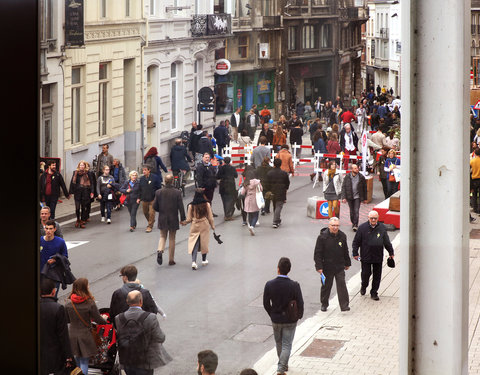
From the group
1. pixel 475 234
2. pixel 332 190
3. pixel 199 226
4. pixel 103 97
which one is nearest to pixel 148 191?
pixel 199 226

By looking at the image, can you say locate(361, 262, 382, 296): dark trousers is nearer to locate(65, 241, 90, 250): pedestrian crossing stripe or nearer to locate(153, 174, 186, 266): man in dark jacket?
locate(153, 174, 186, 266): man in dark jacket

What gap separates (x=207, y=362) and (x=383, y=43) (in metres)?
0.83

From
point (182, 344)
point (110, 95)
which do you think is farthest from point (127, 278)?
point (110, 95)

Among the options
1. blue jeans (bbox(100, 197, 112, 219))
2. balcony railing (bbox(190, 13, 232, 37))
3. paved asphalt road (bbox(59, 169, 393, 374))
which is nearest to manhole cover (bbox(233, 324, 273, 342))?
paved asphalt road (bbox(59, 169, 393, 374))

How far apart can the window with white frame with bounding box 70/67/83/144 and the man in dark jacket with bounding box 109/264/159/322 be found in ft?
0.94

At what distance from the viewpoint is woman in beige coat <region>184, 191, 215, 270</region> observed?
4.62 feet

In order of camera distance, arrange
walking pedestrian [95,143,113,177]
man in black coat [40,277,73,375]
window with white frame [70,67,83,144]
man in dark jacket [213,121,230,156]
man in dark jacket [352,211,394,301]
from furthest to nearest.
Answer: man in dark jacket [213,121,230,156], man in dark jacket [352,211,394,301], walking pedestrian [95,143,113,177], window with white frame [70,67,83,144], man in black coat [40,277,73,375]

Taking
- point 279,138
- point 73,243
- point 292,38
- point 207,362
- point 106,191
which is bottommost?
point 207,362

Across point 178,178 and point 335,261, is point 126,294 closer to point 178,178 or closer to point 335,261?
point 178,178

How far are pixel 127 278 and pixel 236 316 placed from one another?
0.24 m

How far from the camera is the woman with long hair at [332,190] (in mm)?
1575

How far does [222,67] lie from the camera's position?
145cm

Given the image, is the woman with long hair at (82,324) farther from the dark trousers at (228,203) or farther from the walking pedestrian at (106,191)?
the dark trousers at (228,203)

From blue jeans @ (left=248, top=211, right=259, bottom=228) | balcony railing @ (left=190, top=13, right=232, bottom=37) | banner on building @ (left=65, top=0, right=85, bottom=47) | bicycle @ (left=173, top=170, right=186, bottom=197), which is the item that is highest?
balcony railing @ (left=190, top=13, right=232, bottom=37)
